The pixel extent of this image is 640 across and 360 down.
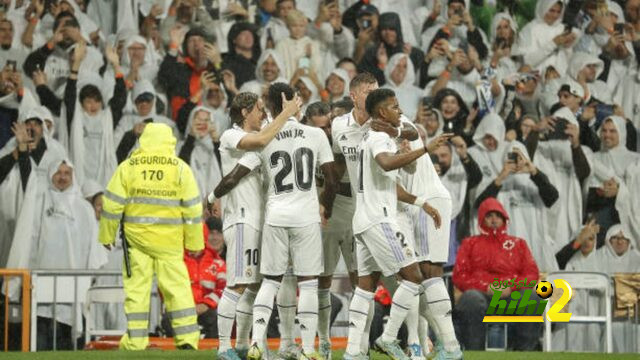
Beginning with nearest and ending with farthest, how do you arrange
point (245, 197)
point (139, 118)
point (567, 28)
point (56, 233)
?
1. point (245, 197)
2. point (56, 233)
3. point (139, 118)
4. point (567, 28)

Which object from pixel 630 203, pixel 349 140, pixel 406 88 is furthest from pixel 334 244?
pixel 630 203

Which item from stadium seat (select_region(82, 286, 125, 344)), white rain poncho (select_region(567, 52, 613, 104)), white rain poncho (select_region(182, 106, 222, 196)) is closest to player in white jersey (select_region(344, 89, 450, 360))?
stadium seat (select_region(82, 286, 125, 344))

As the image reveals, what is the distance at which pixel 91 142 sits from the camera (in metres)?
16.2

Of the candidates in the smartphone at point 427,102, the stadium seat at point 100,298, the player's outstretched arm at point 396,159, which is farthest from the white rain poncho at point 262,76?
the player's outstretched arm at point 396,159

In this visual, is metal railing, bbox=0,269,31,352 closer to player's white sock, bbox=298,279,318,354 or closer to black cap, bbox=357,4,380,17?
player's white sock, bbox=298,279,318,354

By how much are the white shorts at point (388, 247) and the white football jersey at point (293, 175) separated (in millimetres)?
520

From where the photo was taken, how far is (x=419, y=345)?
33.2 ft

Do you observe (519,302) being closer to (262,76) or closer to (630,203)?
(630,203)

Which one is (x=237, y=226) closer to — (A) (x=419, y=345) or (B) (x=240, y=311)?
(B) (x=240, y=311)

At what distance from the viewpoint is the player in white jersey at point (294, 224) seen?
9.78 m

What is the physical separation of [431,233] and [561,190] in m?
7.23

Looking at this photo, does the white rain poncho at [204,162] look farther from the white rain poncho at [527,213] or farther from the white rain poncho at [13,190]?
the white rain poncho at [527,213]

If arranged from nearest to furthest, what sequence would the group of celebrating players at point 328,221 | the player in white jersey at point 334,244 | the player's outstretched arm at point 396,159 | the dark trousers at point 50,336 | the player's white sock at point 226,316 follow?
1. the player's outstretched arm at point 396,159
2. the group of celebrating players at point 328,221
3. the player's white sock at point 226,316
4. the player in white jersey at point 334,244
5. the dark trousers at point 50,336

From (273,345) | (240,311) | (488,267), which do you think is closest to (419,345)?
(240,311)
